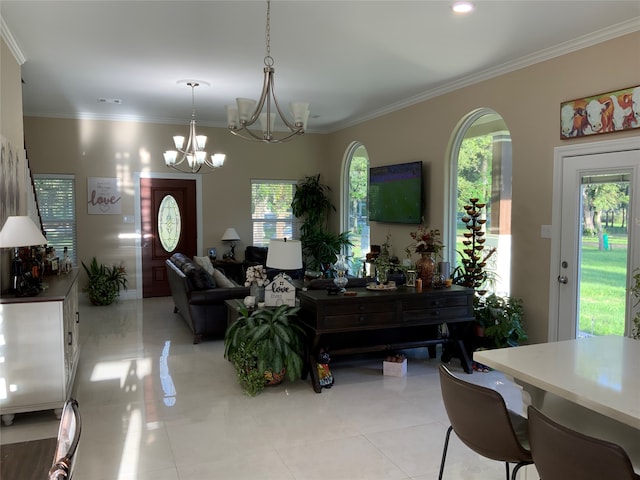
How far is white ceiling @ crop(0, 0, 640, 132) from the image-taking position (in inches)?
146

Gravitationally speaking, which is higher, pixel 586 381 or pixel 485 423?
pixel 586 381

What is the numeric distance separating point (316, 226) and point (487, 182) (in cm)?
404

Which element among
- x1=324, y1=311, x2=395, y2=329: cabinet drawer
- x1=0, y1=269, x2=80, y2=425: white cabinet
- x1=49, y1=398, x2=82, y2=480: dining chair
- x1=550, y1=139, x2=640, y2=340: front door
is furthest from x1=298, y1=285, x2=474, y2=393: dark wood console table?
x1=49, y1=398, x2=82, y2=480: dining chair

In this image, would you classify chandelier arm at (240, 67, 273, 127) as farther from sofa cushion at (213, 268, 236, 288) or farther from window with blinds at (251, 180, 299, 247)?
window with blinds at (251, 180, 299, 247)

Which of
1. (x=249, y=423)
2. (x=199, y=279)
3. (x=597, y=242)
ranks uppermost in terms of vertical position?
(x=597, y=242)

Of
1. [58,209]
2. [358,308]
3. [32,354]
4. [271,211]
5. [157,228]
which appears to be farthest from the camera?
[271,211]

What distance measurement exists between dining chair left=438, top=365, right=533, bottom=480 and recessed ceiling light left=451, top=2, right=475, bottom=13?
2656 mm

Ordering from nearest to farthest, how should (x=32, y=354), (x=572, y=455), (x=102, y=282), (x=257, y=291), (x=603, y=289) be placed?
1. (x=572, y=455)
2. (x=32, y=354)
3. (x=603, y=289)
4. (x=257, y=291)
5. (x=102, y=282)

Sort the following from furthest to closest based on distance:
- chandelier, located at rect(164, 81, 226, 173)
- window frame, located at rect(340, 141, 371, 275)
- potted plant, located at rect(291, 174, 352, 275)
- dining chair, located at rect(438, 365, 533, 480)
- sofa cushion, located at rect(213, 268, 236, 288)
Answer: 1. window frame, located at rect(340, 141, 371, 275)
2. potted plant, located at rect(291, 174, 352, 275)
3. chandelier, located at rect(164, 81, 226, 173)
4. sofa cushion, located at rect(213, 268, 236, 288)
5. dining chair, located at rect(438, 365, 533, 480)

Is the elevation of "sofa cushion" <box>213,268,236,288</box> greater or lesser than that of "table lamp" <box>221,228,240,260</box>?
lesser

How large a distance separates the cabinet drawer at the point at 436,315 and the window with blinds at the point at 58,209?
5.89 m

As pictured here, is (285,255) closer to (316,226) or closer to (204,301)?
(204,301)

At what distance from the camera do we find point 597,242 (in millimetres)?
4355

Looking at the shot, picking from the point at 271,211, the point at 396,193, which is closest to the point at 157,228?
the point at 271,211
